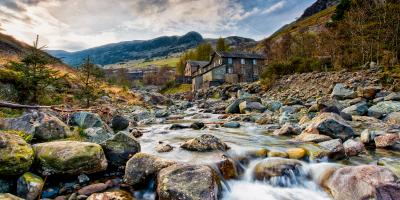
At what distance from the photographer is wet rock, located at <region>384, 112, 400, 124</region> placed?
12403 mm

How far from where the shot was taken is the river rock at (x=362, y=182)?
507 centimetres

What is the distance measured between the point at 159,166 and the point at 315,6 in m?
148

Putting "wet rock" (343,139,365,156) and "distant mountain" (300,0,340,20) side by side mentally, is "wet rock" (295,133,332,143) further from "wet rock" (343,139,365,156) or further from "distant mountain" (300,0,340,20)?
"distant mountain" (300,0,340,20)

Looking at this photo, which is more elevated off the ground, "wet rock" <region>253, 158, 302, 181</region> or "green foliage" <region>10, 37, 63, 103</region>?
"green foliage" <region>10, 37, 63, 103</region>

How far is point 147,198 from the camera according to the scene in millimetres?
6043

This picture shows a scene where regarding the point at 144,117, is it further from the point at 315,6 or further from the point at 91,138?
the point at 315,6

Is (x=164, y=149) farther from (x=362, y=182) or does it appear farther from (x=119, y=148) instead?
(x=362, y=182)

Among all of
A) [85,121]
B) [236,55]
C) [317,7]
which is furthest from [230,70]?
[317,7]

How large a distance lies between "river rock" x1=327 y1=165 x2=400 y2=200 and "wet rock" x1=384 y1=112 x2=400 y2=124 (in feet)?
28.6

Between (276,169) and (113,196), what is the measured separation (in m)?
4.31

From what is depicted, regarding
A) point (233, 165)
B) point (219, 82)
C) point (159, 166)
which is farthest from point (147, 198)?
point (219, 82)

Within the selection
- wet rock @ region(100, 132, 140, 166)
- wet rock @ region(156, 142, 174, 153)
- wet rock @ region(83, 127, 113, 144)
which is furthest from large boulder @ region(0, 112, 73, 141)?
wet rock @ region(156, 142, 174, 153)

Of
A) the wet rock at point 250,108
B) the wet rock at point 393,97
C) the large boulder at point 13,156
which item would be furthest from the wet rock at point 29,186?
the wet rock at point 393,97

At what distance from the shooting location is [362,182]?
209 inches
